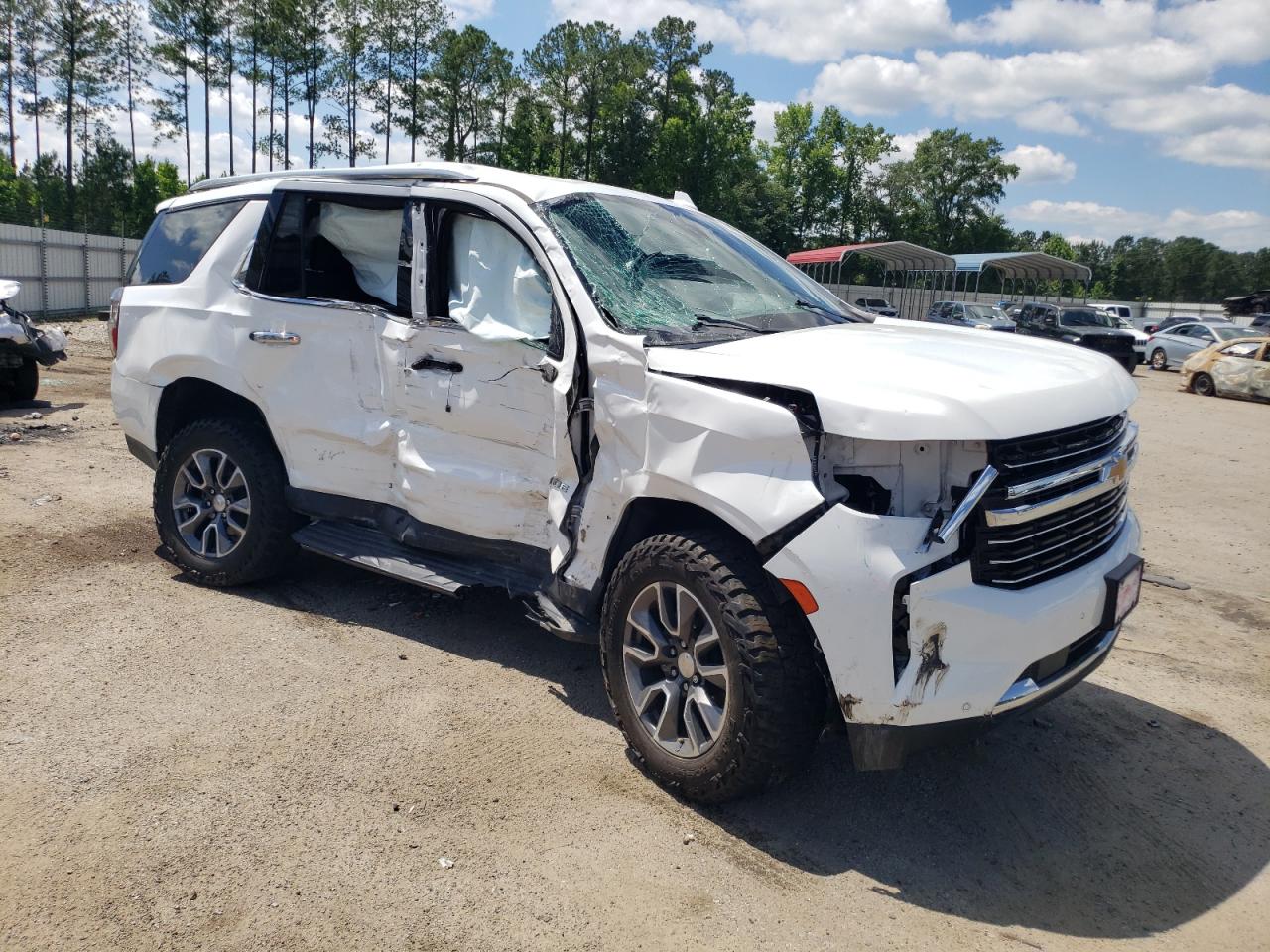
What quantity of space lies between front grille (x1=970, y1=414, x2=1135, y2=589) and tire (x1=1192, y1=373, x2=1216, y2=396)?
2003 centimetres

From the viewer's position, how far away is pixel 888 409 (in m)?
2.78

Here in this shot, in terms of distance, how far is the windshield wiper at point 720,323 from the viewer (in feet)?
12.1

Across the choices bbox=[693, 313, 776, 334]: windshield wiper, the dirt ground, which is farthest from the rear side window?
bbox=[693, 313, 776, 334]: windshield wiper

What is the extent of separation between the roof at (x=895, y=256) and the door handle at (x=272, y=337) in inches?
1207

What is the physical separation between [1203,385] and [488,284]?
21048mm

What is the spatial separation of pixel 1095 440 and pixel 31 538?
6081 millimetres

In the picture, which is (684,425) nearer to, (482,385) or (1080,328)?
(482,385)

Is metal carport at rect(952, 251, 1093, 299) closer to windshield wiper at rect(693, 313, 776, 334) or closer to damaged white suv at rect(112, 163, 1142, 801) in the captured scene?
damaged white suv at rect(112, 163, 1142, 801)

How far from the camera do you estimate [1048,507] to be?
2.99 metres

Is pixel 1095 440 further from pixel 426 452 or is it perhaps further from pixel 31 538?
pixel 31 538

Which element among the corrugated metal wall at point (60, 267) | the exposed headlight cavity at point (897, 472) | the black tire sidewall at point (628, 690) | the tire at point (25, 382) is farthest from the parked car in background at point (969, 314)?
the exposed headlight cavity at point (897, 472)

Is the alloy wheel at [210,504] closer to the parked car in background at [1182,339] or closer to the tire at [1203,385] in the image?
the tire at [1203,385]

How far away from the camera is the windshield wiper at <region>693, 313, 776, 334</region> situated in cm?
368

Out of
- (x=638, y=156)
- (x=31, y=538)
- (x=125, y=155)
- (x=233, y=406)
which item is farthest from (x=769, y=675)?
(x=638, y=156)
